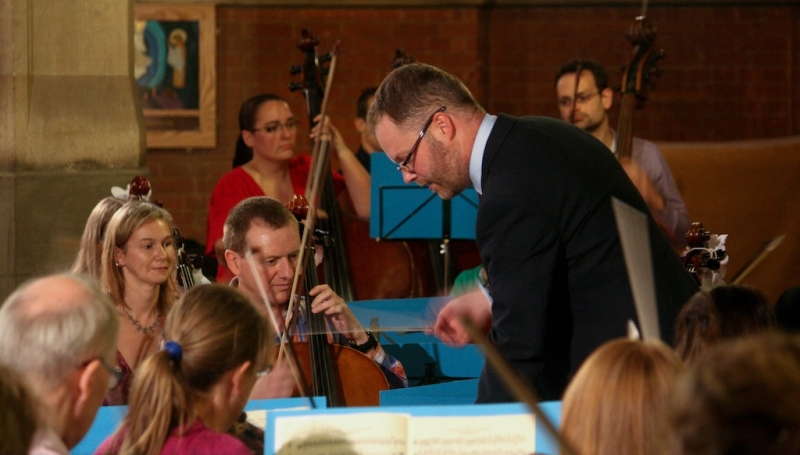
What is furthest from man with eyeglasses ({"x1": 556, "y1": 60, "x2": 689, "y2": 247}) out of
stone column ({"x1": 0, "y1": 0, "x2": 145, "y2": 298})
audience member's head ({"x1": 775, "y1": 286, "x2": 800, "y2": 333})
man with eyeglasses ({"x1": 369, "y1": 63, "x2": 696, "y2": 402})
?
man with eyeglasses ({"x1": 369, "y1": 63, "x2": 696, "y2": 402})

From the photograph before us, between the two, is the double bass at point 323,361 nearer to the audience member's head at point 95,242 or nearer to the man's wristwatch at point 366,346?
the man's wristwatch at point 366,346

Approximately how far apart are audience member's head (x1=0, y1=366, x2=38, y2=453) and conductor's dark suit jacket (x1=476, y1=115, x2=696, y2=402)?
121 centimetres

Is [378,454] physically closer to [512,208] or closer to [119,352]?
[512,208]

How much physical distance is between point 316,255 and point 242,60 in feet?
13.0

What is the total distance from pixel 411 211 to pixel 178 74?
274 cm

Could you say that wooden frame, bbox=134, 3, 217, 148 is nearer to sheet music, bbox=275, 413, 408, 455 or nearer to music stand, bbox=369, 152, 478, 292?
music stand, bbox=369, 152, 478, 292

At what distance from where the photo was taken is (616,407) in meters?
1.76

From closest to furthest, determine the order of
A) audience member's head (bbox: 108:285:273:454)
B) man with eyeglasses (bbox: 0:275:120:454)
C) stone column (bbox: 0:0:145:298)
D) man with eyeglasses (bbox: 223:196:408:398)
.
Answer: man with eyeglasses (bbox: 0:275:120:454), audience member's head (bbox: 108:285:273:454), man with eyeglasses (bbox: 223:196:408:398), stone column (bbox: 0:0:145:298)

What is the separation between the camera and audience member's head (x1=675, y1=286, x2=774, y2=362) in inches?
99.1

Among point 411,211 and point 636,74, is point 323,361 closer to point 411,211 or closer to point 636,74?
point 411,211

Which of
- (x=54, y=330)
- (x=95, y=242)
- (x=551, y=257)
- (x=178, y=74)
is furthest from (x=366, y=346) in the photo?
(x=178, y=74)

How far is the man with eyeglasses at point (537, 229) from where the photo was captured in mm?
2742

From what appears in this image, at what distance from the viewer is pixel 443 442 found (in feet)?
7.13

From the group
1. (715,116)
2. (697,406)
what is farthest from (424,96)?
(715,116)
